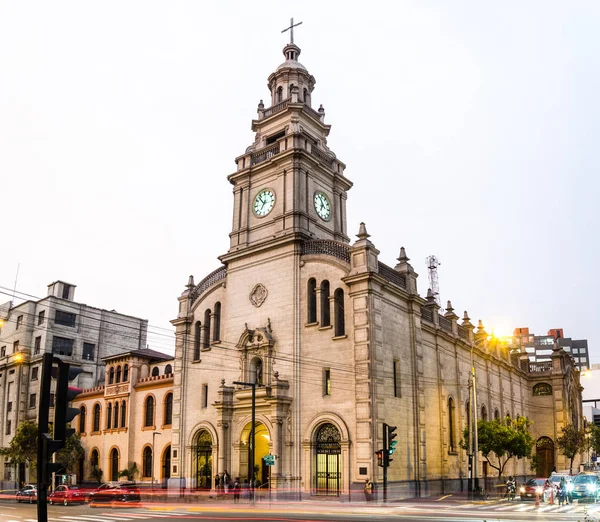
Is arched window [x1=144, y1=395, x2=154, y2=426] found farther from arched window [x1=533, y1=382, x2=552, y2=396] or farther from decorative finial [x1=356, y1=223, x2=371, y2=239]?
arched window [x1=533, y1=382, x2=552, y2=396]

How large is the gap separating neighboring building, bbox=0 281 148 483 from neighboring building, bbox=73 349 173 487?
9.74 metres

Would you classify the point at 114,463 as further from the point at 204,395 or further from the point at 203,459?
the point at 204,395

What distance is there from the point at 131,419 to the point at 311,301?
80.8 feet

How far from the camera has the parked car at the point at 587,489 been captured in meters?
37.2

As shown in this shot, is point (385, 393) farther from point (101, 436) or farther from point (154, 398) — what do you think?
point (101, 436)

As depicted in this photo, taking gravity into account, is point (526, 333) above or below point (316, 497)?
above

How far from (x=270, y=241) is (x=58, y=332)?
38.3 metres

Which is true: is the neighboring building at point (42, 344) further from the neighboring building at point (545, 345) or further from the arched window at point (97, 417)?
the neighboring building at point (545, 345)

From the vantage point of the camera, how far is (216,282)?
49.8 metres

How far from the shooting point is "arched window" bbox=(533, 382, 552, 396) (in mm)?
76188

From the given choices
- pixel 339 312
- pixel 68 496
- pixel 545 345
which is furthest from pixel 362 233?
pixel 545 345

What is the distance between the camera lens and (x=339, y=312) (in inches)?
1628

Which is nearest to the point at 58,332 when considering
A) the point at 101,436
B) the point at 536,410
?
the point at 101,436

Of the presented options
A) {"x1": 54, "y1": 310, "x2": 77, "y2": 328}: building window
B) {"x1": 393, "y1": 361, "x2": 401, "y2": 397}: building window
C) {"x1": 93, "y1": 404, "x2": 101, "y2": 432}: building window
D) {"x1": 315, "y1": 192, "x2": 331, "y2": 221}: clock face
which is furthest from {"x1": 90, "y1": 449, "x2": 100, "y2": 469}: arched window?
{"x1": 393, "y1": 361, "x2": 401, "y2": 397}: building window
